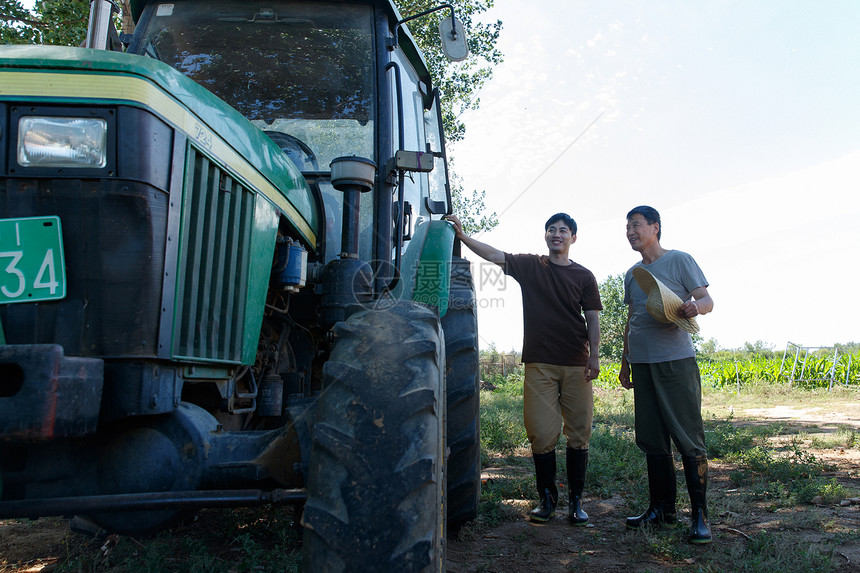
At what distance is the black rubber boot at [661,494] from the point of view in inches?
152

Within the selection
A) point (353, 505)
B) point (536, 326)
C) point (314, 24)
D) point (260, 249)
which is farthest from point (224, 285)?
point (536, 326)

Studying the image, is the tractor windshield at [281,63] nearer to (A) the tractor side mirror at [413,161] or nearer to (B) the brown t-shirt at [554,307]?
(A) the tractor side mirror at [413,161]

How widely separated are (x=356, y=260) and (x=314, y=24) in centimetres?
144

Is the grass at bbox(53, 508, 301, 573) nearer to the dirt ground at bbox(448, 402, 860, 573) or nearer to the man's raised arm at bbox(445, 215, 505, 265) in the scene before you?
the dirt ground at bbox(448, 402, 860, 573)

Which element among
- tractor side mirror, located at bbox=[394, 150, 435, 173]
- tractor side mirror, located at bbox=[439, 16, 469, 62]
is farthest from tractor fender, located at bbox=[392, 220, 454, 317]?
tractor side mirror, located at bbox=[439, 16, 469, 62]

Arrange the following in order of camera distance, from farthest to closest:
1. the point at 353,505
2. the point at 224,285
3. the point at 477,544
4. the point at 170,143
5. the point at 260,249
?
the point at 477,544 < the point at 260,249 < the point at 224,285 < the point at 170,143 < the point at 353,505

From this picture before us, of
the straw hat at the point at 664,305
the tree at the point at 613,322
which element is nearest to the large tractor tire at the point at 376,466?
the straw hat at the point at 664,305

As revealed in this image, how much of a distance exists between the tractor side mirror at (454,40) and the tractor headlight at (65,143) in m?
2.23

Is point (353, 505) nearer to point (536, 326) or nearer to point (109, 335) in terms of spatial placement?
point (109, 335)

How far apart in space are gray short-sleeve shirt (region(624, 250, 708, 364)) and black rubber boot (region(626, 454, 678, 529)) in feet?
1.99

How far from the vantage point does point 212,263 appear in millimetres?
2178

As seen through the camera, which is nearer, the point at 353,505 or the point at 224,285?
the point at 353,505

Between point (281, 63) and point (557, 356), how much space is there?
7.96ft

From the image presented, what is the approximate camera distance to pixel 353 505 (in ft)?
5.52
